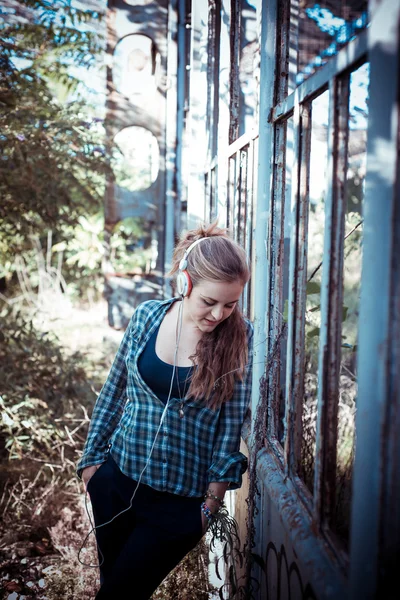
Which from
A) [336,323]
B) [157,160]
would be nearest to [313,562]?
[336,323]

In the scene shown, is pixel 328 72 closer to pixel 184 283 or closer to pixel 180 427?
pixel 184 283

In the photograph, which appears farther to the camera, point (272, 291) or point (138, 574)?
point (272, 291)

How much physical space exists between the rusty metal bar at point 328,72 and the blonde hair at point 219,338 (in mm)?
526

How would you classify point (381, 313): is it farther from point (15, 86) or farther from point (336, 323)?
point (15, 86)

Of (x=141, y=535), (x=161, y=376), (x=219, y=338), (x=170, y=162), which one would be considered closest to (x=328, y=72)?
(x=219, y=338)

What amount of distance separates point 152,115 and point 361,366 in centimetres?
547

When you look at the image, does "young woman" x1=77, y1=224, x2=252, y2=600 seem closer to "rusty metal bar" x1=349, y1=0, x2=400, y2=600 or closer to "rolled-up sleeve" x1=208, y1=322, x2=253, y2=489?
"rolled-up sleeve" x1=208, y1=322, x2=253, y2=489

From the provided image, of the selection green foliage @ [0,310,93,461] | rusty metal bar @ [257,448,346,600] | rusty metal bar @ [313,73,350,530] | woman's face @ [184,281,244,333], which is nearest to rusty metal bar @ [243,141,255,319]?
woman's face @ [184,281,244,333]

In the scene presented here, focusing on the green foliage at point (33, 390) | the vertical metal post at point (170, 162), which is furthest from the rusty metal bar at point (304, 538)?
the vertical metal post at point (170, 162)

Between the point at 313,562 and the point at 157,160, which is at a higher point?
the point at 157,160

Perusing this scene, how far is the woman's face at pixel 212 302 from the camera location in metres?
2.02

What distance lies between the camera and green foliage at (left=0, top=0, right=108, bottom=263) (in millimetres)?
4758

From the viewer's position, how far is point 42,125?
4.91 m

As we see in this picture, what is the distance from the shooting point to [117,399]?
249 centimetres
